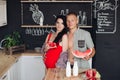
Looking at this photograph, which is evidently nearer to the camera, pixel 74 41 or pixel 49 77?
pixel 49 77

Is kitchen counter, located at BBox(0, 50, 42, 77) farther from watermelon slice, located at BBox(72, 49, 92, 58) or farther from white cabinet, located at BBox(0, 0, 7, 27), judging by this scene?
watermelon slice, located at BBox(72, 49, 92, 58)

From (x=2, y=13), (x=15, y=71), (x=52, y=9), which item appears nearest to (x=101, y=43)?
(x=52, y=9)

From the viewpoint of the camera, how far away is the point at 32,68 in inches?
224

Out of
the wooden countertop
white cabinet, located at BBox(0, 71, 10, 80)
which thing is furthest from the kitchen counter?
the wooden countertop

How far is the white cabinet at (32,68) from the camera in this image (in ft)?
18.5

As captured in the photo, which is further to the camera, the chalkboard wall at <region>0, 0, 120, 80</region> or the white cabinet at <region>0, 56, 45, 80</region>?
the chalkboard wall at <region>0, 0, 120, 80</region>

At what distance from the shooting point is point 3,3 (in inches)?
213

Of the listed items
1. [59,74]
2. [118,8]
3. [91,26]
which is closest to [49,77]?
[59,74]

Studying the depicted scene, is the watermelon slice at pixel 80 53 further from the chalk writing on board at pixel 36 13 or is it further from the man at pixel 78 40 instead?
the chalk writing on board at pixel 36 13

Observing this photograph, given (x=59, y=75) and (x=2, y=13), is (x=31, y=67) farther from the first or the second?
(x=59, y=75)

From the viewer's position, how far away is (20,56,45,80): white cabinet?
5.65 m

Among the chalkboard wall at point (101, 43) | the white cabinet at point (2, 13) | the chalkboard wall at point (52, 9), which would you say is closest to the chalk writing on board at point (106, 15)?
the chalkboard wall at point (101, 43)

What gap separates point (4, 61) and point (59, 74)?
4.50ft

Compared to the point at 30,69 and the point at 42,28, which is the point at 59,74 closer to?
the point at 30,69
